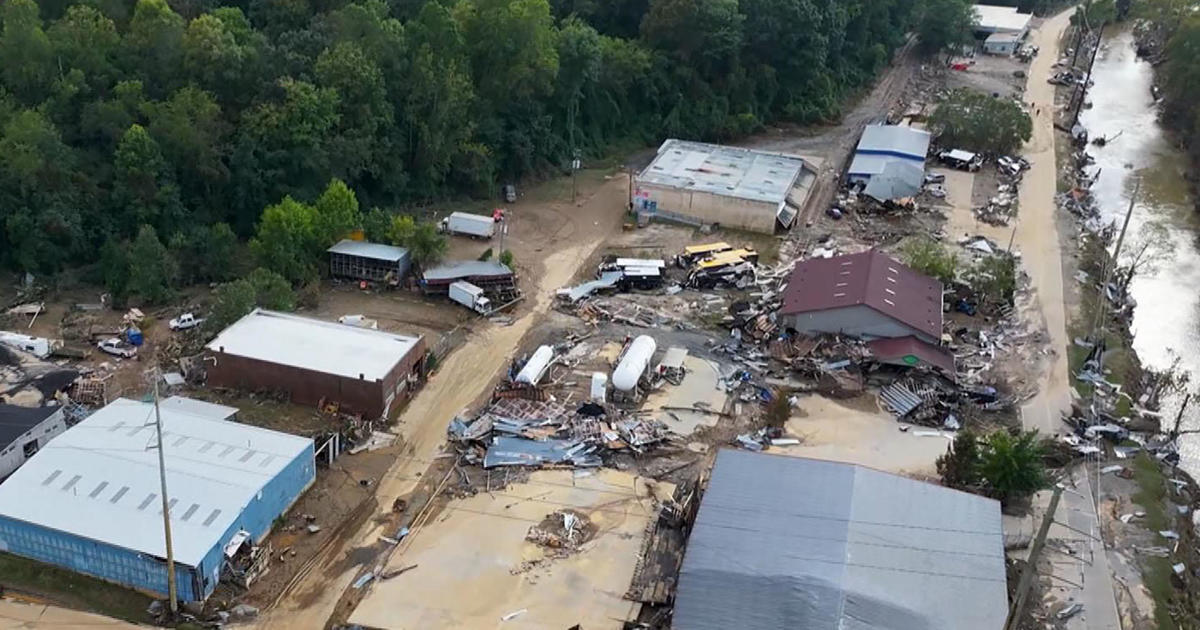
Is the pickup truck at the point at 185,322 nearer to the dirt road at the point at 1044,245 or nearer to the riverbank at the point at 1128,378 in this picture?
the dirt road at the point at 1044,245

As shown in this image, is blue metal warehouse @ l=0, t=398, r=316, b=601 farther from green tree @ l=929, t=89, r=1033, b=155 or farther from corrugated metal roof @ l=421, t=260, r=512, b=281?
green tree @ l=929, t=89, r=1033, b=155

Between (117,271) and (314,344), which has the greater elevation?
(314,344)

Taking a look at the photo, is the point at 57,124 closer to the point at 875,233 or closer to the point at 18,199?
the point at 18,199

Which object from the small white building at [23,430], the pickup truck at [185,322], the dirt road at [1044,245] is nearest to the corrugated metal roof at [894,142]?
the dirt road at [1044,245]

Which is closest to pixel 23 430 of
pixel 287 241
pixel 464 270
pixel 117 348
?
pixel 117 348

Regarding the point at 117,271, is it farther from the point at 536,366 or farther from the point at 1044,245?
the point at 1044,245
